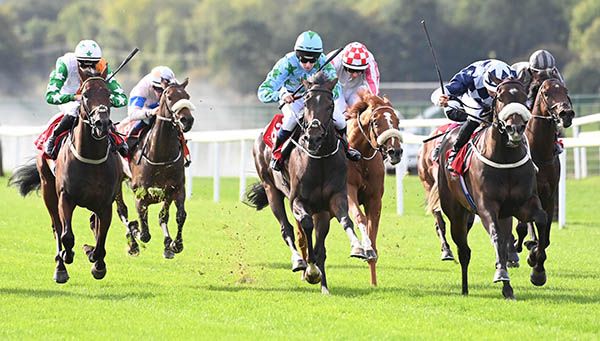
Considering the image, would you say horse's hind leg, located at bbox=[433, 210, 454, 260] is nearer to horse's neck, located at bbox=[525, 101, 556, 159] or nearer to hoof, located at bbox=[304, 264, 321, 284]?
horse's neck, located at bbox=[525, 101, 556, 159]

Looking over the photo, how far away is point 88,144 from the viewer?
9.81 m

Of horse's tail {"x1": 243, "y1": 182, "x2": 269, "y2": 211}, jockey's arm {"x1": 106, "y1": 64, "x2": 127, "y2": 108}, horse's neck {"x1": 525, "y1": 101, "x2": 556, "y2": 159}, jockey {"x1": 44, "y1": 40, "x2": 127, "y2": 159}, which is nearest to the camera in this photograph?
horse's neck {"x1": 525, "y1": 101, "x2": 556, "y2": 159}

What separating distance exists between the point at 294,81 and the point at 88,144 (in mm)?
1668

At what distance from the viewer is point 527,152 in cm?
914

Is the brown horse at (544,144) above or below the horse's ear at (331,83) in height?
below

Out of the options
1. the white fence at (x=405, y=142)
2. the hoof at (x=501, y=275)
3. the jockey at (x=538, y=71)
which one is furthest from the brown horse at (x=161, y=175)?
the hoof at (x=501, y=275)

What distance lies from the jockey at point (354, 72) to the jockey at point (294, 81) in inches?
24.8

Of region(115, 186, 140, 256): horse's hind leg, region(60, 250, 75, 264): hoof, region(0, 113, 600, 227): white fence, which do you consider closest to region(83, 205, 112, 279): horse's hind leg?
region(60, 250, 75, 264): hoof

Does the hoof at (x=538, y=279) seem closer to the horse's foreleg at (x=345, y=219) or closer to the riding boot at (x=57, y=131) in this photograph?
the horse's foreleg at (x=345, y=219)

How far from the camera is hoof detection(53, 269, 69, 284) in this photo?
9789 millimetres

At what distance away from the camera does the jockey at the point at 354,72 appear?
10.8 m

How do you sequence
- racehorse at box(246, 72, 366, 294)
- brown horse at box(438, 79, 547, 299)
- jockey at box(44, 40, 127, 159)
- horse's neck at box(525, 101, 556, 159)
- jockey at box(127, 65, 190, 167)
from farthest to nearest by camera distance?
1. jockey at box(127, 65, 190, 167)
2. jockey at box(44, 40, 127, 159)
3. horse's neck at box(525, 101, 556, 159)
4. racehorse at box(246, 72, 366, 294)
5. brown horse at box(438, 79, 547, 299)

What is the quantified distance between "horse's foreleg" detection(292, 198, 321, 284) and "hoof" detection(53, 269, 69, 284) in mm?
1812

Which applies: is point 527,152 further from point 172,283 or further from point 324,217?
point 172,283
